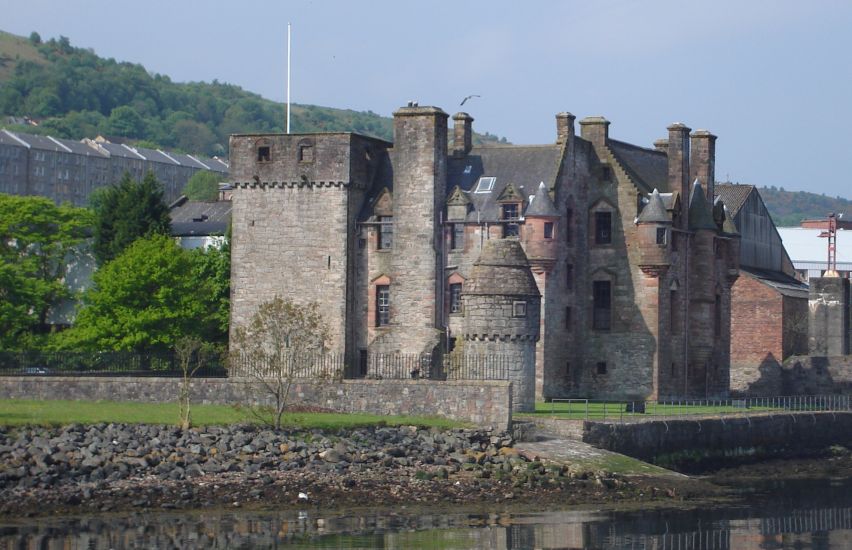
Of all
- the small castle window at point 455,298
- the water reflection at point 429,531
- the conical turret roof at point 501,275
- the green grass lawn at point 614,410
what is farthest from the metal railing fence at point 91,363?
the water reflection at point 429,531

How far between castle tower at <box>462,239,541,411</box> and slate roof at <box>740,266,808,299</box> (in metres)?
31.5

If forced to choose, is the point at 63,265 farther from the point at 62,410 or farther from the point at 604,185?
the point at 62,410

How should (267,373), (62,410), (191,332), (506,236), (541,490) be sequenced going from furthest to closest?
1. (191,332)
2. (506,236)
3. (267,373)
4. (62,410)
5. (541,490)

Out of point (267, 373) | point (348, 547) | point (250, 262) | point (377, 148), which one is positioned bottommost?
point (348, 547)

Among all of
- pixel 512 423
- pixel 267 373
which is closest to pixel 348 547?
pixel 512 423

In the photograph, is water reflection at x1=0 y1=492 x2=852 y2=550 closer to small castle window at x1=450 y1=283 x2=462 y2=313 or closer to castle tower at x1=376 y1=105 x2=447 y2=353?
small castle window at x1=450 y1=283 x2=462 y2=313

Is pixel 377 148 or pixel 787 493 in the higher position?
pixel 377 148

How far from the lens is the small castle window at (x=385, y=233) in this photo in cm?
6881

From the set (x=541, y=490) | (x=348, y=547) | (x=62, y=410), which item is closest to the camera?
(x=348, y=547)

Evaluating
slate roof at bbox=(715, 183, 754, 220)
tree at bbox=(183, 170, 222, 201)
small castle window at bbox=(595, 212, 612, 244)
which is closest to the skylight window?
small castle window at bbox=(595, 212, 612, 244)

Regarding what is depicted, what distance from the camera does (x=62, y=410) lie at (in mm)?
51406

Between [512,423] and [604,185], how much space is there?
20.3 m

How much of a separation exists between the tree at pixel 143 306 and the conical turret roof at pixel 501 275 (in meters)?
20.6

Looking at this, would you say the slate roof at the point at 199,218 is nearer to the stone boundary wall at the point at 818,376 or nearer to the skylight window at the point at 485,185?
the skylight window at the point at 485,185
